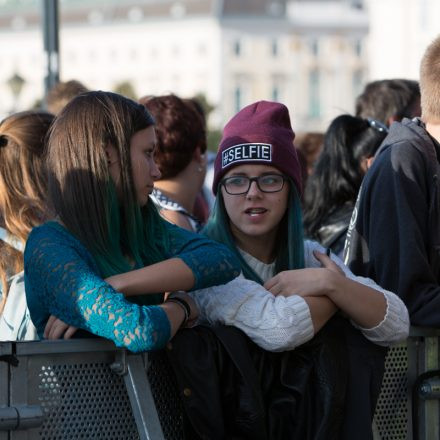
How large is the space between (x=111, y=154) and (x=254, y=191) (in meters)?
0.52

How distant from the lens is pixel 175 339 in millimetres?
3455

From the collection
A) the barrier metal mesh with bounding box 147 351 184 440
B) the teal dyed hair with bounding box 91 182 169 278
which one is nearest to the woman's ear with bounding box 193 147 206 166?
the teal dyed hair with bounding box 91 182 169 278

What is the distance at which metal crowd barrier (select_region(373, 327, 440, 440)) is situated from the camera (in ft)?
12.6

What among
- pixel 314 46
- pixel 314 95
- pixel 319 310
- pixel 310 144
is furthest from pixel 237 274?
pixel 314 46

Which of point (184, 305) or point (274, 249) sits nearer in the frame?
point (184, 305)

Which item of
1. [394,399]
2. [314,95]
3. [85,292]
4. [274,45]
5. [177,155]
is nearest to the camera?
[85,292]

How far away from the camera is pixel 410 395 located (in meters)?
3.89

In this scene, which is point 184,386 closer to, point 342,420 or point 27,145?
point 342,420

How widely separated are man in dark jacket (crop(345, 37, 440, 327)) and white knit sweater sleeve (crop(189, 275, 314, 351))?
0.60 meters

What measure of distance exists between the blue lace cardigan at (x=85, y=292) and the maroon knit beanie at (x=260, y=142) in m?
0.48

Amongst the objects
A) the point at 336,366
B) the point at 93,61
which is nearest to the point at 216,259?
the point at 336,366

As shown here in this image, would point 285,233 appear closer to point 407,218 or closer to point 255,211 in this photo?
point 255,211

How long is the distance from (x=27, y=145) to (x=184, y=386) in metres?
1.58

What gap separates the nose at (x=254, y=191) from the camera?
3898 millimetres
